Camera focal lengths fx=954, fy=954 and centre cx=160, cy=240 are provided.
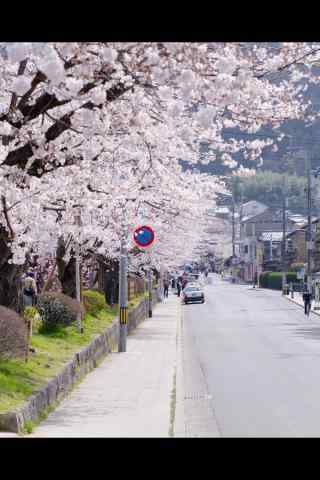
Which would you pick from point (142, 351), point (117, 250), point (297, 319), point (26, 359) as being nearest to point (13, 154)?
point (26, 359)

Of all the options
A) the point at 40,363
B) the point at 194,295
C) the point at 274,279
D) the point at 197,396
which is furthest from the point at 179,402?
the point at 274,279

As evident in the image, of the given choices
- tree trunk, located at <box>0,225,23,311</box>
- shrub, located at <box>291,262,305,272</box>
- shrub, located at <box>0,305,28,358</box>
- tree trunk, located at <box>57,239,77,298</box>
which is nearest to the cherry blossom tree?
tree trunk, located at <box>0,225,23,311</box>

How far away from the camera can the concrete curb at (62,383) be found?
12.0m

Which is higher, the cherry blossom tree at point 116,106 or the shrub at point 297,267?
the shrub at point 297,267

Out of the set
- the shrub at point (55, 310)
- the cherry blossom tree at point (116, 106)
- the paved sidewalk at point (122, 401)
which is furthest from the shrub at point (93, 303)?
the cherry blossom tree at point (116, 106)

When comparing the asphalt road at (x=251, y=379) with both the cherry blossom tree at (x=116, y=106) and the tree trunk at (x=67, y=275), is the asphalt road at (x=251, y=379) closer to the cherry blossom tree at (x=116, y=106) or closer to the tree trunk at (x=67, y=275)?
the cherry blossom tree at (x=116, y=106)

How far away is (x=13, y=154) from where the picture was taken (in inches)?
516

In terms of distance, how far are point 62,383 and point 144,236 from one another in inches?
359

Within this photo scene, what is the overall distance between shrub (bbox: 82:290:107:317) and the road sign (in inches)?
274

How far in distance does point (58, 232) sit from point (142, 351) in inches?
217

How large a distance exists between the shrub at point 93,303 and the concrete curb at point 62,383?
6.82ft

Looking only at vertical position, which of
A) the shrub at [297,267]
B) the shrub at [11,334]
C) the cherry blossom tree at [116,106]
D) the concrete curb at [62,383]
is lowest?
the concrete curb at [62,383]

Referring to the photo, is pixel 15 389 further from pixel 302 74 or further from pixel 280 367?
pixel 280 367

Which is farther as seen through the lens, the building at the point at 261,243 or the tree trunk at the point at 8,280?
the building at the point at 261,243
